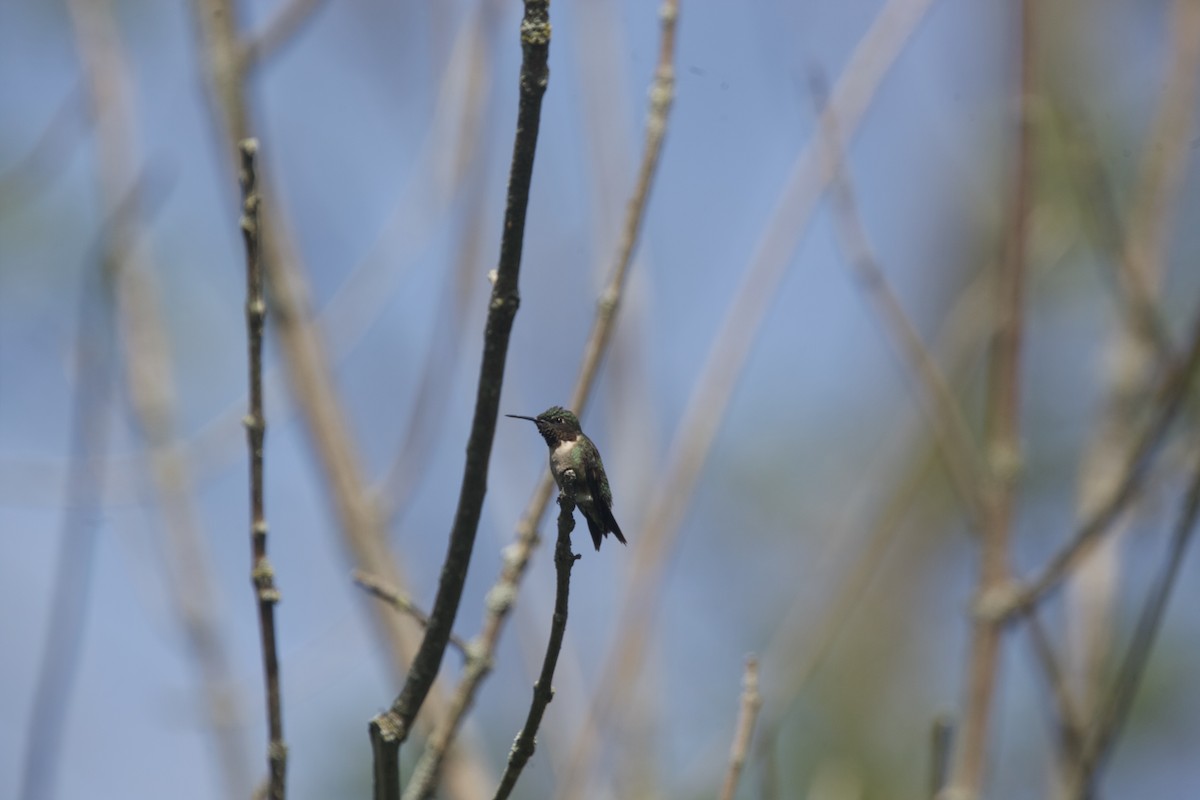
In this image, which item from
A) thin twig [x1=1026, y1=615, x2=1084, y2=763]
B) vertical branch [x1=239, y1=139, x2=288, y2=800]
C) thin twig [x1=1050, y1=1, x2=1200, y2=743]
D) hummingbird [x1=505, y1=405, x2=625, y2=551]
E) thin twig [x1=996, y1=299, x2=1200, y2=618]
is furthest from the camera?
thin twig [x1=1050, y1=1, x2=1200, y2=743]

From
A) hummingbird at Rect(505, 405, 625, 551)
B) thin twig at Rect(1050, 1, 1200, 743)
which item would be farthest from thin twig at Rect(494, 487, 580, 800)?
thin twig at Rect(1050, 1, 1200, 743)

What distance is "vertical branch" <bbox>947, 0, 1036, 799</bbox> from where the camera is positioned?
3.70 m

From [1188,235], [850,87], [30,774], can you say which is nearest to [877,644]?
[1188,235]

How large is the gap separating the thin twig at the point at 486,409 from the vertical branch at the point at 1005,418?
2193 millimetres

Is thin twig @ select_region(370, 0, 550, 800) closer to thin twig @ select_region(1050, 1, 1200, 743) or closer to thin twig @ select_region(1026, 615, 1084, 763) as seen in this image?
thin twig @ select_region(1026, 615, 1084, 763)

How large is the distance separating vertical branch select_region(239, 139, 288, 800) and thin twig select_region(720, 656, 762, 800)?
30.5 inches

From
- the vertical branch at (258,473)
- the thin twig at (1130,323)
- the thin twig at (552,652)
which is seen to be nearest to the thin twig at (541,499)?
the vertical branch at (258,473)

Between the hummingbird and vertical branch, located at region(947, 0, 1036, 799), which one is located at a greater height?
vertical branch, located at region(947, 0, 1036, 799)

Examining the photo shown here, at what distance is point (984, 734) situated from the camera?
3508 mm

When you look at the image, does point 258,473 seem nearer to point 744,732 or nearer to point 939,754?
point 744,732

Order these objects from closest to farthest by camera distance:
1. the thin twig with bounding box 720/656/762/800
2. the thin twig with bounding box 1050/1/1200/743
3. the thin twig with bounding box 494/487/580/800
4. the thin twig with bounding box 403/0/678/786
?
the thin twig with bounding box 494/487/580/800, the thin twig with bounding box 720/656/762/800, the thin twig with bounding box 403/0/678/786, the thin twig with bounding box 1050/1/1200/743

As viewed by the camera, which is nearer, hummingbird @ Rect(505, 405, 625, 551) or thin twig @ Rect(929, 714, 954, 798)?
hummingbird @ Rect(505, 405, 625, 551)

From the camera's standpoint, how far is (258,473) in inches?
78.8

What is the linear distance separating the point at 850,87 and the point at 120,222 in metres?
2.67
